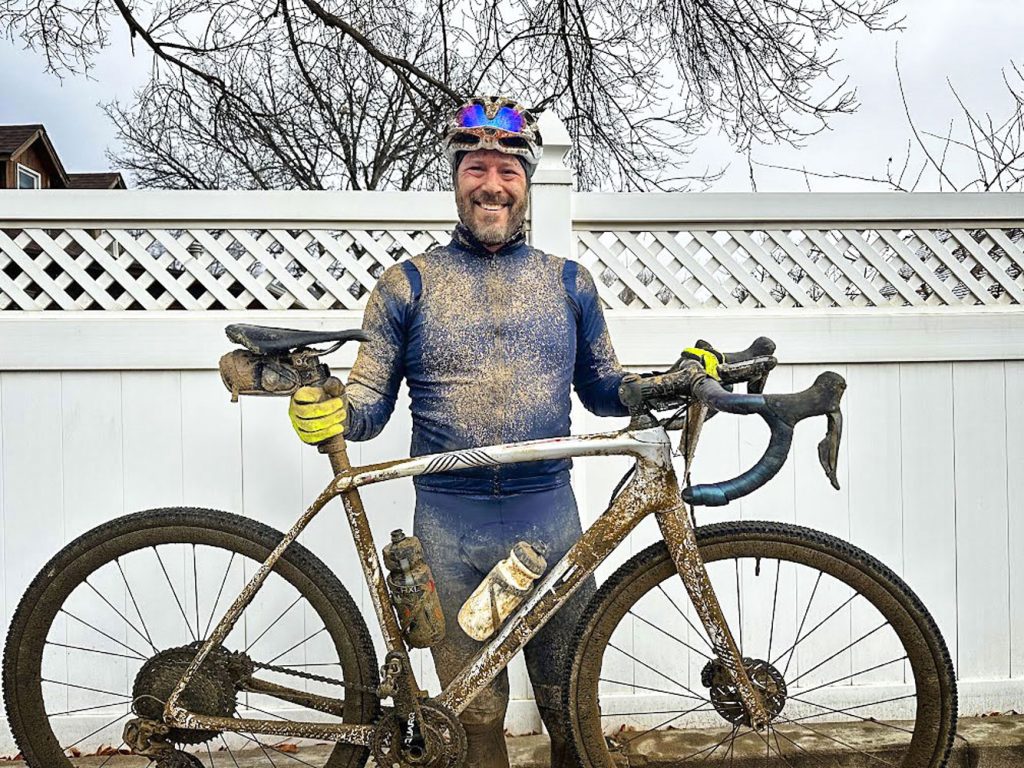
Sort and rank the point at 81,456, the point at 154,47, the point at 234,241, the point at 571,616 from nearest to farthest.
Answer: the point at 571,616, the point at 81,456, the point at 234,241, the point at 154,47

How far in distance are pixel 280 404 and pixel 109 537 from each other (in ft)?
2.85

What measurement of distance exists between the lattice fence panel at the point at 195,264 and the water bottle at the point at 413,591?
1.20 meters

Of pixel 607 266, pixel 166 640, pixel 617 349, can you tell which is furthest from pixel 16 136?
pixel 617 349

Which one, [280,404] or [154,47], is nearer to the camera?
[280,404]

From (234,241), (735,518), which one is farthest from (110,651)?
(735,518)

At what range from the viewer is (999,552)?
305 cm

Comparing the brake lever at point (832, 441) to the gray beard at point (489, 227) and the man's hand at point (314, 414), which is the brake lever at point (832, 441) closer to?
the gray beard at point (489, 227)

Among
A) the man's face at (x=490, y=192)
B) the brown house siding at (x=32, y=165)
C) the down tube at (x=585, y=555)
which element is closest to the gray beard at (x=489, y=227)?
the man's face at (x=490, y=192)

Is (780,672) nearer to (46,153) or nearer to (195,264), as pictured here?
(195,264)

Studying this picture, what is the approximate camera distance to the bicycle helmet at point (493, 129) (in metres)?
2.02

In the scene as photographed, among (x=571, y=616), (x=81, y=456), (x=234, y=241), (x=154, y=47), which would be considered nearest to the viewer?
(x=571, y=616)

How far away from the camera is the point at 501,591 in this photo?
191cm

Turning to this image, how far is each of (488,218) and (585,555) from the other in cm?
80

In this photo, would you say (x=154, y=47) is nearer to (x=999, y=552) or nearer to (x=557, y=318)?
(x=557, y=318)
